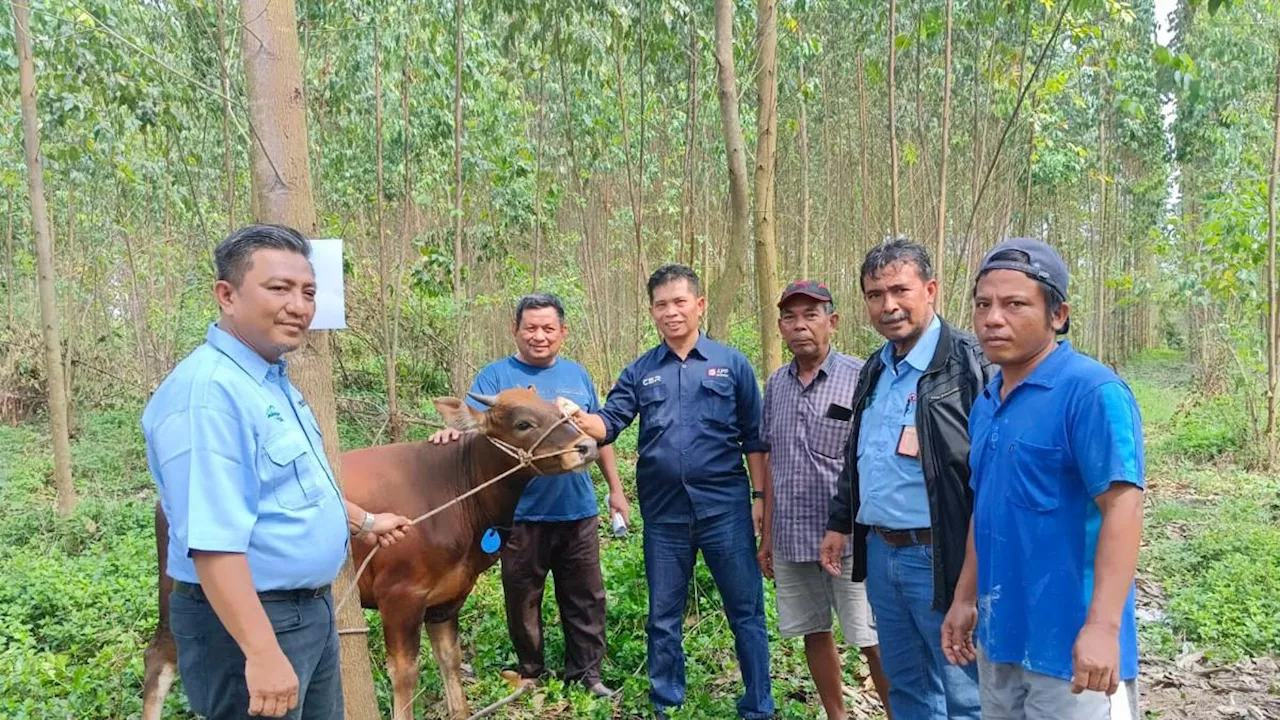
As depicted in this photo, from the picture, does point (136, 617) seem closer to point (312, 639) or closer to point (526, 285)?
point (312, 639)

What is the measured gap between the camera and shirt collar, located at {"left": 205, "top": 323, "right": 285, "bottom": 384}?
210cm

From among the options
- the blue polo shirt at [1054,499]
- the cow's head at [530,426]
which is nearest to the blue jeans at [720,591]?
the cow's head at [530,426]

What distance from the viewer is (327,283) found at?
99.9 inches

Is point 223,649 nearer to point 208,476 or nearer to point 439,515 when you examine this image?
point 208,476

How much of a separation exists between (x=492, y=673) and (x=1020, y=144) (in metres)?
11.2

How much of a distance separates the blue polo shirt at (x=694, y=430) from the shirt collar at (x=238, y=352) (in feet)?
6.68

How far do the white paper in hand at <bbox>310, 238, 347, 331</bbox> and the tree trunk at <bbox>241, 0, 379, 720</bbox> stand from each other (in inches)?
13.5

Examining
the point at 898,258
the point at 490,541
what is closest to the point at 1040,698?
the point at 898,258

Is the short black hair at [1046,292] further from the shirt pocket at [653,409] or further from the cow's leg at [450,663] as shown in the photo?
the cow's leg at [450,663]

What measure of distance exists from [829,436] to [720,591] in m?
0.90

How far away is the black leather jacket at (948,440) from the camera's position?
2.74m

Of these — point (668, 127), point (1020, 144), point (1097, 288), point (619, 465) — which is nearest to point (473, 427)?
point (619, 465)

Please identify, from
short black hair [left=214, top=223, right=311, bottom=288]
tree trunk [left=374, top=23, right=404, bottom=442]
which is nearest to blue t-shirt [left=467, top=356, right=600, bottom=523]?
short black hair [left=214, top=223, right=311, bottom=288]

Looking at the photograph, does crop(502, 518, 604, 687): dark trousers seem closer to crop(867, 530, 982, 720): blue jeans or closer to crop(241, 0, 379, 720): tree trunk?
crop(241, 0, 379, 720): tree trunk
